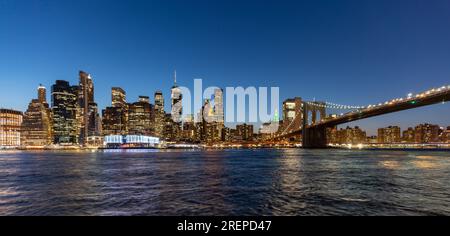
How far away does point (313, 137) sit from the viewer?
363ft

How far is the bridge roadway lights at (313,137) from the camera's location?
108875 millimetres

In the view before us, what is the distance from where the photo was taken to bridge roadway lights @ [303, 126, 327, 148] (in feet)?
357

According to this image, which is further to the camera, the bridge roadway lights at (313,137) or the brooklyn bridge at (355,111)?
the bridge roadway lights at (313,137)

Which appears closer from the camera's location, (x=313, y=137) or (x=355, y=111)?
(x=355, y=111)

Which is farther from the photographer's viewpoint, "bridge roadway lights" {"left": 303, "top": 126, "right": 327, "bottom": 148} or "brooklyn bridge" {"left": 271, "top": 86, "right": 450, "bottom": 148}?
"bridge roadway lights" {"left": 303, "top": 126, "right": 327, "bottom": 148}

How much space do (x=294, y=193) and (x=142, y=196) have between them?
705 cm

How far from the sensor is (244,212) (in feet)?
42.3

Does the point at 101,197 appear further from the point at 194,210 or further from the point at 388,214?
the point at 388,214
